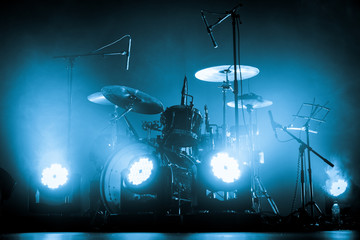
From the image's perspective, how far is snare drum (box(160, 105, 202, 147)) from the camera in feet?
11.5

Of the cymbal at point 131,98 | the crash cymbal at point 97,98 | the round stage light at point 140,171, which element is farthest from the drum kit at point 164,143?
the crash cymbal at point 97,98

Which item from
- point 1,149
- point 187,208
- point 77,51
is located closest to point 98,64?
point 77,51

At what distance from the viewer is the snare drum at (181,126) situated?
3.51m

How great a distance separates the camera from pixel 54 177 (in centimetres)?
325

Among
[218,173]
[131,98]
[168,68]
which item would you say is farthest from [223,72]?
[218,173]

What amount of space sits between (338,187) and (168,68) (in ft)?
10.0

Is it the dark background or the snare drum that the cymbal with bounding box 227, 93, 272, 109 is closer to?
the dark background

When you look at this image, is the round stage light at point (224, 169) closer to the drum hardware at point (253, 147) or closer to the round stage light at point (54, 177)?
the round stage light at point (54, 177)

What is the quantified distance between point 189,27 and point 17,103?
2.64 m

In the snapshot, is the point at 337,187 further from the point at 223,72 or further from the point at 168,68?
the point at 168,68

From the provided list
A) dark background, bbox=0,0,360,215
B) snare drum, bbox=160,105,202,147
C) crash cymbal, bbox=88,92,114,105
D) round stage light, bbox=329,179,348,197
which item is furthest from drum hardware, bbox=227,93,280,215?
crash cymbal, bbox=88,92,114,105

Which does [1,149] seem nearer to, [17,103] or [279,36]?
[17,103]

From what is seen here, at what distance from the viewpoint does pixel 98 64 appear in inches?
212

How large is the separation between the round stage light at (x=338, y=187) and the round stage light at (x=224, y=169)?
6.27 ft
